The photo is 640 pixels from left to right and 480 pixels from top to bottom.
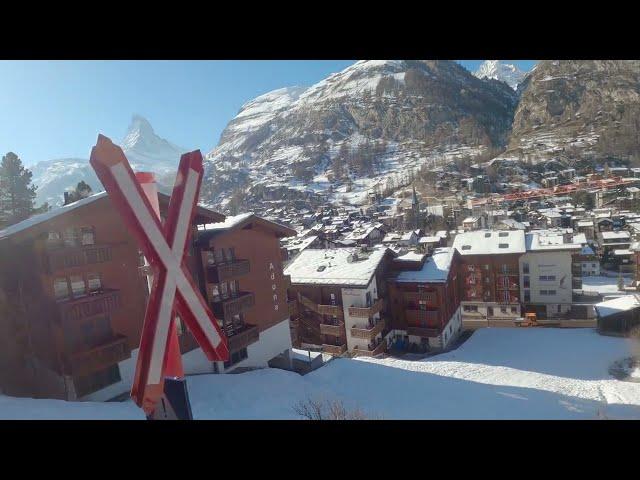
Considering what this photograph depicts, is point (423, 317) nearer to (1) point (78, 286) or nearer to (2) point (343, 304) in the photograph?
(2) point (343, 304)

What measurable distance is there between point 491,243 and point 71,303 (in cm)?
2898

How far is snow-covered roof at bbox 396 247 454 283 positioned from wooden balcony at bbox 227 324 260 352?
10.5 meters

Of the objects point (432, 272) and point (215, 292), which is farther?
point (432, 272)

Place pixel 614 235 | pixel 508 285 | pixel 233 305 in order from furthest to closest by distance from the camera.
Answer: pixel 614 235, pixel 508 285, pixel 233 305

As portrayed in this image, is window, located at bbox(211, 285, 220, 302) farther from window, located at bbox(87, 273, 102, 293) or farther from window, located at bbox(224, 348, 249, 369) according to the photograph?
window, located at bbox(87, 273, 102, 293)

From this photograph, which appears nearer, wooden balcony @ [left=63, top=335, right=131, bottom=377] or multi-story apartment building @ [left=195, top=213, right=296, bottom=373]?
wooden balcony @ [left=63, top=335, right=131, bottom=377]

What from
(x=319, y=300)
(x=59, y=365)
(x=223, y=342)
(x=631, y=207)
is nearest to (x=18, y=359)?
(x=59, y=365)

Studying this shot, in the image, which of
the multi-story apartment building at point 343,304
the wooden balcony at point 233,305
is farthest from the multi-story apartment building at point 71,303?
the multi-story apartment building at point 343,304

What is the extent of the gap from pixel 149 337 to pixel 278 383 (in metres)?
9.87

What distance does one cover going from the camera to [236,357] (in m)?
12.6

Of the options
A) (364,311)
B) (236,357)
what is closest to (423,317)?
(364,311)

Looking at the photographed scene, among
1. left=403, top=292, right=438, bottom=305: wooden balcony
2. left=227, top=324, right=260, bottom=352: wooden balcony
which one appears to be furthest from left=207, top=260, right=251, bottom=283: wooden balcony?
left=403, top=292, right=438, bottom=305: wooden balcony

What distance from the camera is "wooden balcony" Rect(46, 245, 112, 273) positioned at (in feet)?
27.5
